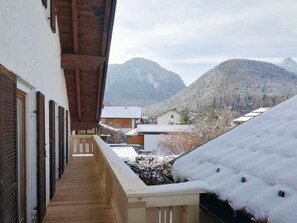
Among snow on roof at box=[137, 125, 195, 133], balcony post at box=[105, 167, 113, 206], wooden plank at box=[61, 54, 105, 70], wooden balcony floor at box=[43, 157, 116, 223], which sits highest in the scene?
wooden plank at box=[61, 54, 105, 70]

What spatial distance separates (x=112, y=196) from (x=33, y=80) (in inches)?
81.7

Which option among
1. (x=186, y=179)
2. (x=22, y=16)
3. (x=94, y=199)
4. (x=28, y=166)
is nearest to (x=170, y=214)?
(x=186, y=179)

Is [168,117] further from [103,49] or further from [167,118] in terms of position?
[103,49]

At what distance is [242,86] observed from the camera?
44.2m

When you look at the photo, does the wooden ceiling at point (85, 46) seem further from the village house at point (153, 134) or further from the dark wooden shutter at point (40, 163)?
the village house at point (153, 134)

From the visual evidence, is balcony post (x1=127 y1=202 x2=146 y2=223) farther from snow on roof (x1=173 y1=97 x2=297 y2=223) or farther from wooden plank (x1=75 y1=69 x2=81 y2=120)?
wooden plank (x1=75 y1=69 x2=81 y2=120)

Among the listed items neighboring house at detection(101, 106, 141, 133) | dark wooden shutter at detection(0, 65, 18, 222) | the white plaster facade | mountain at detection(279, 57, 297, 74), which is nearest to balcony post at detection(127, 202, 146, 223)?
dark wooden shutter at detection(0, 65, 18, 222)

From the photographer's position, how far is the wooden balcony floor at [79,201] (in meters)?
4.43

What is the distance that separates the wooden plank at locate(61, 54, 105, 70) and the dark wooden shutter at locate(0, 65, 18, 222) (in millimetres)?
4895

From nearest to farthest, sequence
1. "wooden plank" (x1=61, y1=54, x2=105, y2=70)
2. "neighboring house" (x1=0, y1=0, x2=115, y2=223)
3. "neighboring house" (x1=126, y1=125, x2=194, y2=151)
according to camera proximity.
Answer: "neighboring house" (x1=0, y1=0, x2=115, y2=223) < "wooden plank" (x1=61, y1=54, x2=105, y2=70) < "neighboring house" (x1=126, y1=125, x2=194, y2=151)

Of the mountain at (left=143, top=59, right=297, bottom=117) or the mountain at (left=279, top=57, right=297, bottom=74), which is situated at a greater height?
the mountain at (left=279, top=57, right=297, bottom=74)

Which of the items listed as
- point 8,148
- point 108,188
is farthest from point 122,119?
point 8,148

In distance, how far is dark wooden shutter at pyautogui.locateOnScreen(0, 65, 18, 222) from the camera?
238 cm

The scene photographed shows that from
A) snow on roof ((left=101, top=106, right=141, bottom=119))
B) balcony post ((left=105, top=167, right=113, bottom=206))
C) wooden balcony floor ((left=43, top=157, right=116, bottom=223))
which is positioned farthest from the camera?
snow on roof ((left=101, top=106, right=141, bottom=119))
